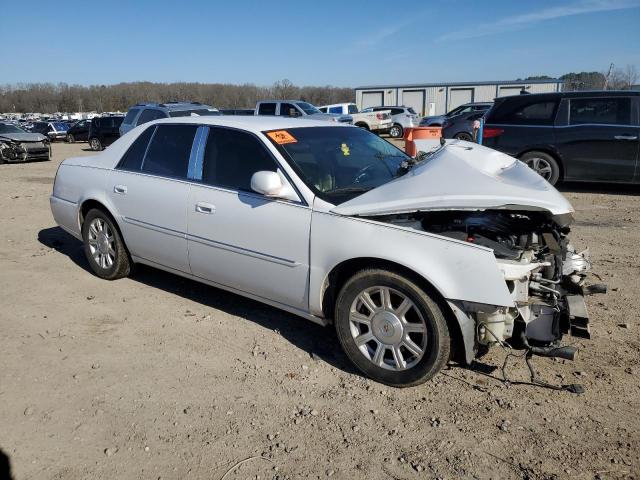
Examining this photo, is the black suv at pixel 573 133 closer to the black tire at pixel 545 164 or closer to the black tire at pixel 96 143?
the black tire at pixel 545 164

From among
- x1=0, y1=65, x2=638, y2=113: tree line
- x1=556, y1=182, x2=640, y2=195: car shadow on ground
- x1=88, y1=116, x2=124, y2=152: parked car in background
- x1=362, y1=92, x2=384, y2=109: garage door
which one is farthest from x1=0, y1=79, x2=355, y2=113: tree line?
x1=556, y1=182, x2=640, y2=195: car shadow on ground

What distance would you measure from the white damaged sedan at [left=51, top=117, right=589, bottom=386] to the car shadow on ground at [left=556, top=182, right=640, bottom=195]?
6.34 m

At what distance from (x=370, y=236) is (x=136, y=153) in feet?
8.83

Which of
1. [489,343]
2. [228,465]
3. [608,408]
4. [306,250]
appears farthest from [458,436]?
[306,250]

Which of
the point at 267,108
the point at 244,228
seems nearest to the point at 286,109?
the point at 267,108

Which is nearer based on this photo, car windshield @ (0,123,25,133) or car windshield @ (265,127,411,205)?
car windshield @ (265,127,411,205)

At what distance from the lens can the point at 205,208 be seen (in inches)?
156

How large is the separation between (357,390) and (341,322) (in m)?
0.43

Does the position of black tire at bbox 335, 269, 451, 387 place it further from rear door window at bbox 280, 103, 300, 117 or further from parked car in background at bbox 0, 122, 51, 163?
parked car in background at bbox 0, 122, 51, 163

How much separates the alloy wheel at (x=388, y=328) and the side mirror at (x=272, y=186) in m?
0.85

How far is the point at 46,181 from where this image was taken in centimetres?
1285

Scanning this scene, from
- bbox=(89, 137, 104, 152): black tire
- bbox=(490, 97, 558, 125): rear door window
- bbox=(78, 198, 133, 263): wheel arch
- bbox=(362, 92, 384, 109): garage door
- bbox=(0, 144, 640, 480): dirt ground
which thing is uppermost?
bbox=(362, 92, 384, 109): garage door

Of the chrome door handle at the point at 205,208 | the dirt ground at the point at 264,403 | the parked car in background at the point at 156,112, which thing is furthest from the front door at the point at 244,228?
the parked car in background at the point at 156,112

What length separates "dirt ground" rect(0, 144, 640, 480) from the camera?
2.59 m
